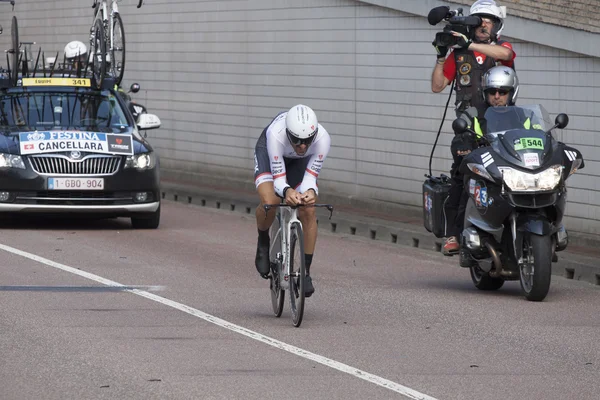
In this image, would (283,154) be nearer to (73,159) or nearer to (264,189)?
(264,189)

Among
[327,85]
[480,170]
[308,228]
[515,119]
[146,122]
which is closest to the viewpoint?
[308,228]

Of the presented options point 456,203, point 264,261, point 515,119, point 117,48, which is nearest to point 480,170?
point 515,119

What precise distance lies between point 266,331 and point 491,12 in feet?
14.3

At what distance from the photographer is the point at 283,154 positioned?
1066 cm

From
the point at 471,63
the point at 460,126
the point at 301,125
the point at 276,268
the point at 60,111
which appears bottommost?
the point at 276,268

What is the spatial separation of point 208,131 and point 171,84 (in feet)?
5.13

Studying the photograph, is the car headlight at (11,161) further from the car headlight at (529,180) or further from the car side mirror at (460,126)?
the car headlight at (529,180)

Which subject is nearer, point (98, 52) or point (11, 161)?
point (11, 161)

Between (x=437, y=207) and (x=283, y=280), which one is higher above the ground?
(x=437, y=207)

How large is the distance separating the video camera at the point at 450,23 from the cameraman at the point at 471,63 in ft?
0.27

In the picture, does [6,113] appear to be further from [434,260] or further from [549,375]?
[549,375]

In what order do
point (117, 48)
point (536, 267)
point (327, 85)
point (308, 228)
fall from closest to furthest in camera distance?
point (308, 228)
point (536, 267)
point (117, 48)
point (327, 85)

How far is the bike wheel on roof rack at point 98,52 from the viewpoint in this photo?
18.7 m

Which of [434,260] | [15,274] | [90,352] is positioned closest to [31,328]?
[90,352]
